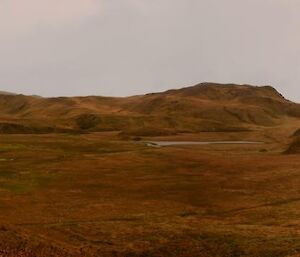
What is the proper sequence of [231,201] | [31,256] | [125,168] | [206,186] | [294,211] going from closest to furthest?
1. [31,256]
2. [294,211]
3. [231,201]
4. [206,186]
5. [125,168]

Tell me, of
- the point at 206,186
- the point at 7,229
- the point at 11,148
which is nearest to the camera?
the point at 7,229

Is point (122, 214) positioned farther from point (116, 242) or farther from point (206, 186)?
point (206, 186)

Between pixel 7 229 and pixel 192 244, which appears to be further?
pixel 192 244

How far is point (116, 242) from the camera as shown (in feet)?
133

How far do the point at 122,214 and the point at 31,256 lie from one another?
20537 millimetres

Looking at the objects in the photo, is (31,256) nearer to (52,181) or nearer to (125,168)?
(52,181)

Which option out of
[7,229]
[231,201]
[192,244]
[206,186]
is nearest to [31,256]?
[7,229]

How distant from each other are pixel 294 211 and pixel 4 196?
32826mm

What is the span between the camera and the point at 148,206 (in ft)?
192

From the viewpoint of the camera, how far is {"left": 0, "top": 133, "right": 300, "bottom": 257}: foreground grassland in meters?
38.7

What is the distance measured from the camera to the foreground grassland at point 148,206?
127ft

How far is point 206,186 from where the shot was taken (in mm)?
72125

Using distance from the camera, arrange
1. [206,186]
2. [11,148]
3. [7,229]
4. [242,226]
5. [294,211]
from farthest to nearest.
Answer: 1. [11,148]
2. [206,186]
3. [294,211]
4. [242,226]
5. [7,229]

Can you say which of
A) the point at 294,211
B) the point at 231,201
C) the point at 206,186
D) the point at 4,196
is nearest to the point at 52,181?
the point at 4,196
